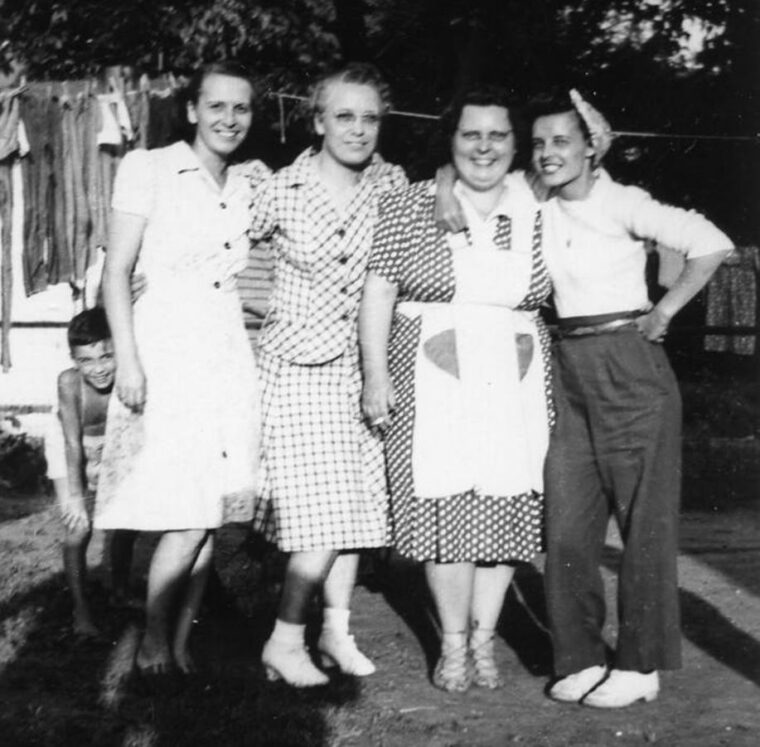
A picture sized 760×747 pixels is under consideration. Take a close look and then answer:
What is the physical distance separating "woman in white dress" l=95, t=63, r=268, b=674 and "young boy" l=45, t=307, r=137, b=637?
0.56m

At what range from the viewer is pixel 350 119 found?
12.5ft

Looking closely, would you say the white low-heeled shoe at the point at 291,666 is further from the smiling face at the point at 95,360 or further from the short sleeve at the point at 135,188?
the short sleeve at the point at 135,188

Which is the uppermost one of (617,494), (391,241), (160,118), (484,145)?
(160,118)

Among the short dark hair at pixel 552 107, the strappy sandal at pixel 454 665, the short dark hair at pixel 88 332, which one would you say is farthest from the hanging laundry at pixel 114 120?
the strappy sandal at pixel 454 665

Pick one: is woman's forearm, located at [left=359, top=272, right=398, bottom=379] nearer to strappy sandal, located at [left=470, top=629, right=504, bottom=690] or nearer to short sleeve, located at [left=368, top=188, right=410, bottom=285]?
short sleeve, located at [left=368, top=188, right=410, bottom=285]

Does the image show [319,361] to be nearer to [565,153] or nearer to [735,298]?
[565,153]

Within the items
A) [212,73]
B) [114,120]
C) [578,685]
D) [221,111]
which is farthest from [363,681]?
[114,120]

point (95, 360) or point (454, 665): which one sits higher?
point (95, 360)

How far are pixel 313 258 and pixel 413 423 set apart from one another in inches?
24.3

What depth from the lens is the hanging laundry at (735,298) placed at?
13.0m

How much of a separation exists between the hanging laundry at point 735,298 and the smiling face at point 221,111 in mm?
10048

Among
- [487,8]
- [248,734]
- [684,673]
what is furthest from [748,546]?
[487,8]

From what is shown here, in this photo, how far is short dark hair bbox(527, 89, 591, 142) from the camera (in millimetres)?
3643

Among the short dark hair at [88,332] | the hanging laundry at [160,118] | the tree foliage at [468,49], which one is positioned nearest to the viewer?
the short dark hair at [88,332]
